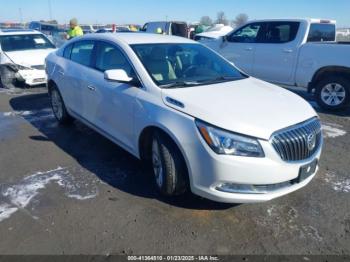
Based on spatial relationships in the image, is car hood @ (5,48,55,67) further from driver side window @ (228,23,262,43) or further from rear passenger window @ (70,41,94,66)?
driver side window @ (228,23,262,43)

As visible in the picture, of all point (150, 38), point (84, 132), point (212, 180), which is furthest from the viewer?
point (84, 132)

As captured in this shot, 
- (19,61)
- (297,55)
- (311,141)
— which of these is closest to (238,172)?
(311,141)

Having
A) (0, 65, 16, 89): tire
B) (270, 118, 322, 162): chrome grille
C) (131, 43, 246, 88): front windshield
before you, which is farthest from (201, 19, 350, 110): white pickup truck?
(0, 65, 16, 89): tire

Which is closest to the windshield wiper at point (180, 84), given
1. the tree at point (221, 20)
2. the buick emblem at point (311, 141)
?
the buick emblem at point (311, 141)

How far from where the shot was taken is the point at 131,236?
300 cm

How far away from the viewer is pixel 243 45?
848cm

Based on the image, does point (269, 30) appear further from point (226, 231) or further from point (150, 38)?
point (226, 231)

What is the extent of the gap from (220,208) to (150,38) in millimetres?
2371

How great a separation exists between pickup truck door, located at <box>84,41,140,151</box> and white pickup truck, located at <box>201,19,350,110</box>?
4555 mm

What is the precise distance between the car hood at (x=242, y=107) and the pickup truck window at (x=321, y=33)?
14.8 feet

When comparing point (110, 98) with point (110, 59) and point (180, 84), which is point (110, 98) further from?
point (180, 84)

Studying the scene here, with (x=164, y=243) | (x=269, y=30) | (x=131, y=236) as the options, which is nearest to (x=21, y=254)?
(x=131, y=236)

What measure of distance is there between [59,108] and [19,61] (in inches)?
151

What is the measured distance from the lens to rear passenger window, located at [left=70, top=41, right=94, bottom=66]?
15.7 ft
